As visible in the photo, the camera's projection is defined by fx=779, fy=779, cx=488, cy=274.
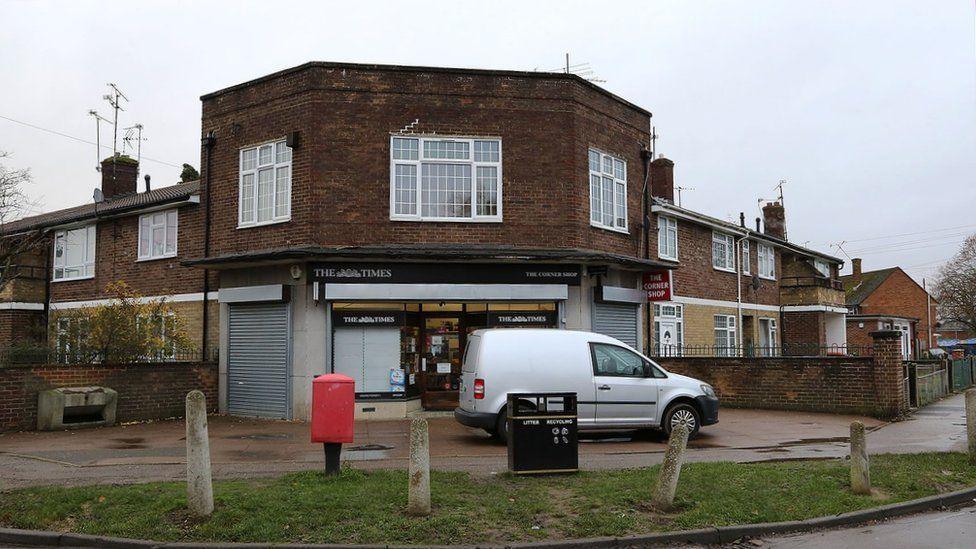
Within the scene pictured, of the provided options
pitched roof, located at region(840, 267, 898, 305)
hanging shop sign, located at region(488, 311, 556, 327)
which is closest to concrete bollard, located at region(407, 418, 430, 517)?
hanging shop sign, located at region(488, 311, 556, 327)

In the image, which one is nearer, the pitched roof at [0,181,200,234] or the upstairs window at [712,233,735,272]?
the pitched roof at [0,181,200,234]

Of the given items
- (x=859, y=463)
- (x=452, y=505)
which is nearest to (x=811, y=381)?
(x=859, y=463)

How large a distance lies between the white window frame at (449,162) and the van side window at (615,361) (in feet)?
17.5

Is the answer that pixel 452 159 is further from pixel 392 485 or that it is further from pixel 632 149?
pixel 392 485

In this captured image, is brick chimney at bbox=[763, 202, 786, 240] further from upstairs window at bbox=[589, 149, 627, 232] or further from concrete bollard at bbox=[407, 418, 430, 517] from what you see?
concrete bollard at bbox=[407, 418, 430, 517]

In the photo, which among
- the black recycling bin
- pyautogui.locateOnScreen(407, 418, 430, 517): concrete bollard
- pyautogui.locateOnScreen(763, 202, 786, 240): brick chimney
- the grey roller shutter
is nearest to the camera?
pyautogui.locateOnScreen(407, 418, 430, 517): concrete bollard

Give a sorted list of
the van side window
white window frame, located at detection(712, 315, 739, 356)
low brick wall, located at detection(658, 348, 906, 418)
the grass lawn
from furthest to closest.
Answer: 1. white window frame, located at detection(712, 315, 739, 356)
2. low brick wall, located at detection(658, 348, 906, 418)
3. the van side window
4. the grass lawn

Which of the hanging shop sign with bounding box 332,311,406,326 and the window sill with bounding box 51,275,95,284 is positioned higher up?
the window sill with bounding box 51,275,95,284

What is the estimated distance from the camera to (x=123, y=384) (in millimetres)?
16016

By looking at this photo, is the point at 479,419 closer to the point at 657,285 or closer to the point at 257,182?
the point at 657,285

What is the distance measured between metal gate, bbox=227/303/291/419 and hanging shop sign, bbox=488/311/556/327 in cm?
450

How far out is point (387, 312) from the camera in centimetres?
1678

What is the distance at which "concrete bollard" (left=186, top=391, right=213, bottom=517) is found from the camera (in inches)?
281

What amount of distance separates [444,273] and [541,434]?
26.2 feet
